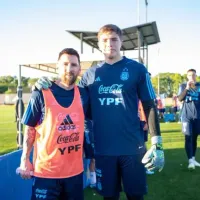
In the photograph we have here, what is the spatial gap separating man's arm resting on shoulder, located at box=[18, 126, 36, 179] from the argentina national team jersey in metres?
0.64

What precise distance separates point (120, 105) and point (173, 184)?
3357 mm

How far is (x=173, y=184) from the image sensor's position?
19.3 ft

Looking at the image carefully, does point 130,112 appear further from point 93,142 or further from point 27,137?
point 27,137

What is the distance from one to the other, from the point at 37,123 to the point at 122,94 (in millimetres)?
836

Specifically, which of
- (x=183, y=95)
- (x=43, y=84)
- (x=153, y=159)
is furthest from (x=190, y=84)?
(x=43, y=84)

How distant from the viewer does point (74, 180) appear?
9.64 feet

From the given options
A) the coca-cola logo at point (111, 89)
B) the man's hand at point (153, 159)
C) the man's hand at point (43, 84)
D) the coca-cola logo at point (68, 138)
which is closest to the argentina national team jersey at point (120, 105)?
the coca-cola logo at point (111, 89)

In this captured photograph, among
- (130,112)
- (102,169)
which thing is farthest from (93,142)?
(130,112)

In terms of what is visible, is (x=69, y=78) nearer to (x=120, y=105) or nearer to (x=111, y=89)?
(x=111, y=89)

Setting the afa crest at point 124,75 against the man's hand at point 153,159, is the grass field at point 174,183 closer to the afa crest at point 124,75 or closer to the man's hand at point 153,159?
the man's hand at point 153,159

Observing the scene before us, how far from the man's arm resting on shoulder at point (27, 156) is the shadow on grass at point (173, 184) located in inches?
98.1

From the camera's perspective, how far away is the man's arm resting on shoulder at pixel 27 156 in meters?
2.88

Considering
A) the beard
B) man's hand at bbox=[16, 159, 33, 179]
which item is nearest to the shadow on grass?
man's hand at bbox=[16, 159, 33, 179]

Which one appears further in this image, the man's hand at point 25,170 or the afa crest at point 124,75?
the afa crest at point 124,75
